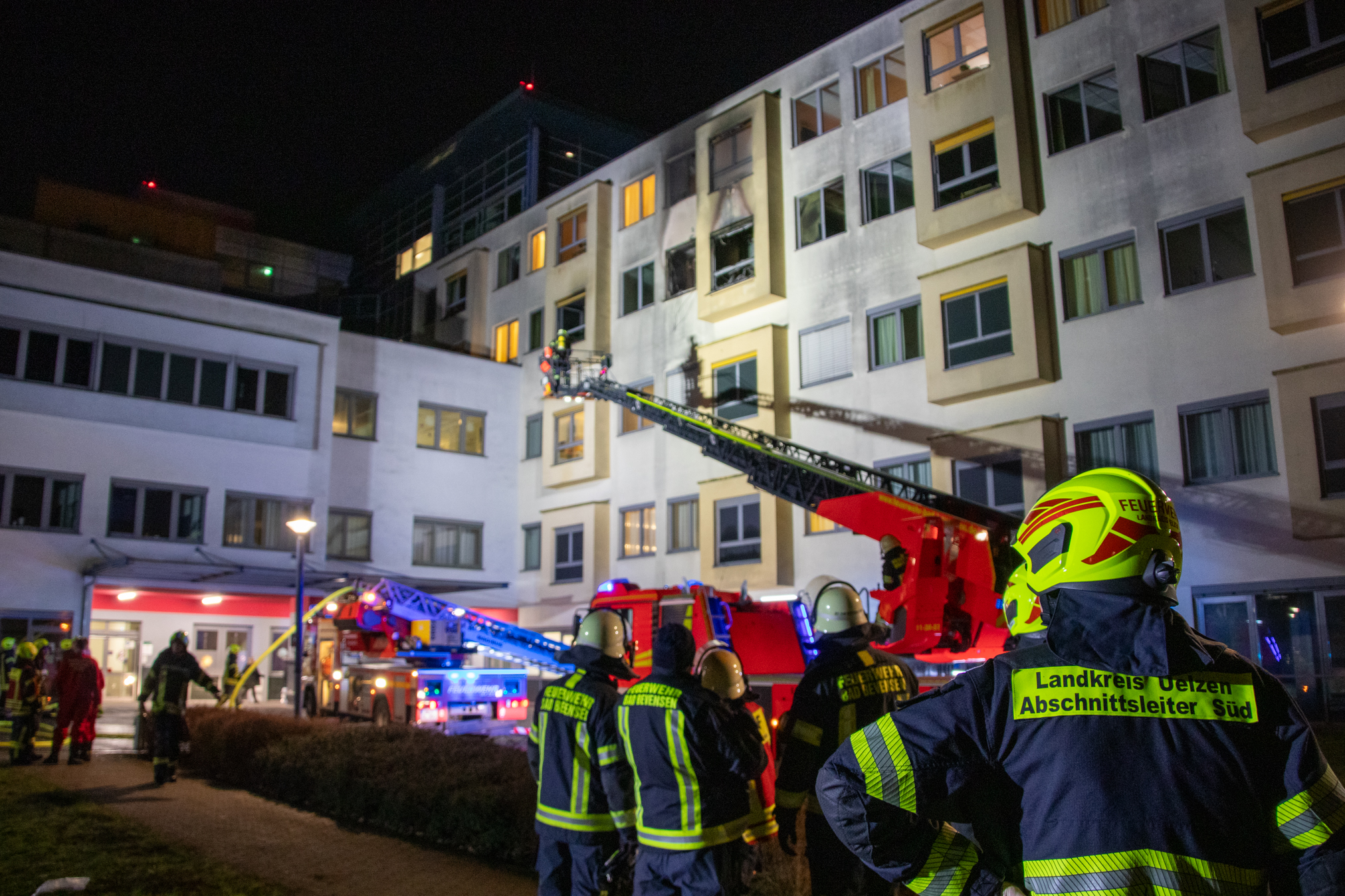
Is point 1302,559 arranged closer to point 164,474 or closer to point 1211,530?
point 1211,530

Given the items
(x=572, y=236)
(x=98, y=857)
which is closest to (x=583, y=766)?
(x=98, y=857)

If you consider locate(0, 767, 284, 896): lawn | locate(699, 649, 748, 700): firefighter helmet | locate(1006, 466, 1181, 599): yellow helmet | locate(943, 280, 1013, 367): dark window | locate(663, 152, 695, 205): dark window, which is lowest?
locate(0, 767, 284, 896): lawn

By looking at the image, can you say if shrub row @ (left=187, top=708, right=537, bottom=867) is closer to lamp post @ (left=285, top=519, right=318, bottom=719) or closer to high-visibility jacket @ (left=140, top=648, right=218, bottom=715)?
high-visibility jacket @ (left=140, top=648, right=218, bottom=715)

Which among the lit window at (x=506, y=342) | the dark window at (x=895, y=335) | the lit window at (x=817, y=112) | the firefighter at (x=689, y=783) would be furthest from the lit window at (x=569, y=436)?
the firefighter at (x=689, y=783)

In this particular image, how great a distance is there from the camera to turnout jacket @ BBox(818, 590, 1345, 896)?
2172 millimetres

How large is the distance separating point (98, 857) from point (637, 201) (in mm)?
24077

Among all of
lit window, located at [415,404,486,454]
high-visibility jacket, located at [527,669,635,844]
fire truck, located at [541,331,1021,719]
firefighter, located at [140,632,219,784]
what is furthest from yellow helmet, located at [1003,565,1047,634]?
lit window, located at [415,404,486,454]

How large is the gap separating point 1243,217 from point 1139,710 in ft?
58.5

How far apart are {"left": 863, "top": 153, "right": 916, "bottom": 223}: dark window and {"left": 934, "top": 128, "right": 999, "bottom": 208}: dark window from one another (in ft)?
2.69

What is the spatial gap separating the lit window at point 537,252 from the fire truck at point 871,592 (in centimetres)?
1639

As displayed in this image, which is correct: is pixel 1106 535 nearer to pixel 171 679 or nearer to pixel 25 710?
pixel 171 679

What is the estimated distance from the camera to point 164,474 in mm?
26500

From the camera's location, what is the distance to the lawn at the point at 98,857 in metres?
7.54

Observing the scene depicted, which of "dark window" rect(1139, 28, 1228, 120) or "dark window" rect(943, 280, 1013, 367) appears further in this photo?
"dark window" rect(943, 280, 1013, 367)
